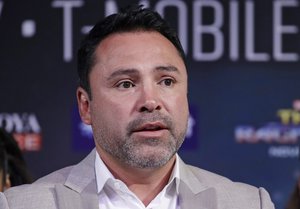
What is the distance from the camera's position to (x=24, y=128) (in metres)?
3.02

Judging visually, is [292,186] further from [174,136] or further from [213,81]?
[174,136]

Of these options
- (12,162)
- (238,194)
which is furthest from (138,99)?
(12,162)

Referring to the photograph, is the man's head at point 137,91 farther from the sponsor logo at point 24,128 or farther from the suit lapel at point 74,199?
the sponsor logo at point 24,128

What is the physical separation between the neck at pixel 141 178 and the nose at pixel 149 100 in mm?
131

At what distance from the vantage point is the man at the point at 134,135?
153 centimetres

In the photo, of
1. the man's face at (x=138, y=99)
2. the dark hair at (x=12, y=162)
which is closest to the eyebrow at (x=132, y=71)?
the man's face at (x=138, y=99)

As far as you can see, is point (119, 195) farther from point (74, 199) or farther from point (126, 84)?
point (126, 84)

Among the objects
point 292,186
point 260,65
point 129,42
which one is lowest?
point 292,186

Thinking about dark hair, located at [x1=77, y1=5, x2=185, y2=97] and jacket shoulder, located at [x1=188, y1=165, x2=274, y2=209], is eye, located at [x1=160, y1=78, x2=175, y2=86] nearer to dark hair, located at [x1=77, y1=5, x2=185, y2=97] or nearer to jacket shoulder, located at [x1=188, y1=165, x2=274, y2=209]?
dark hair, located at [x1=77, y1=5, x2=185, y2=97]

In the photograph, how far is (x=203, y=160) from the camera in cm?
304

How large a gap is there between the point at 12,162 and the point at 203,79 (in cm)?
87

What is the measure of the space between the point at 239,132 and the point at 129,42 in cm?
148

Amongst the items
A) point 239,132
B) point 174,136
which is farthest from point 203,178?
point 239,132

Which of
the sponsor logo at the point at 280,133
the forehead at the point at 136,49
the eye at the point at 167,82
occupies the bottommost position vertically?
the sponsor logo at the point at 280,133
